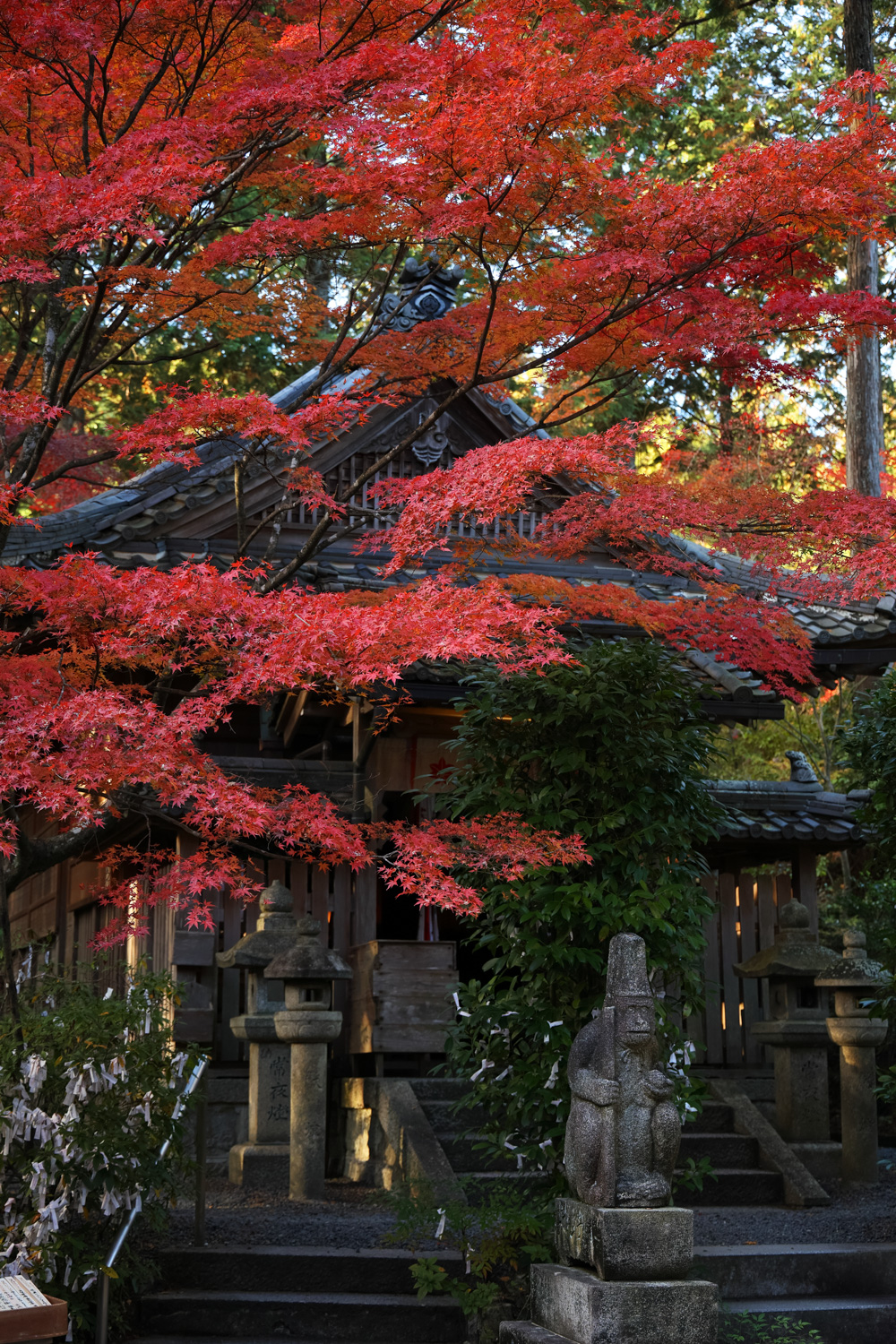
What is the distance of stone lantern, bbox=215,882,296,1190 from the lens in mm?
9523

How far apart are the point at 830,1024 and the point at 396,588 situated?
16.8 feet

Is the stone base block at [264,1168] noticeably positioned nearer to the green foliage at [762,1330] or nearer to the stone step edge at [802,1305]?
the stone step edge at [802,1305]

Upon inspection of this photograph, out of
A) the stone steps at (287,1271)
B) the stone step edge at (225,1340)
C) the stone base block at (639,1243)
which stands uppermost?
the stone base block at (639,1243)

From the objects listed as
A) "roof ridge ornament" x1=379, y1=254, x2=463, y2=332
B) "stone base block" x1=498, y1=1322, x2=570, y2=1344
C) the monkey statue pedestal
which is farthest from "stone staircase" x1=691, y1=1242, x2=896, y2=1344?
"roof ridge ornament" x1=379, y1=254, x2=463, y2=332

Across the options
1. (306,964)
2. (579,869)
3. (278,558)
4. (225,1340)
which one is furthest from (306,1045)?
(278,558)

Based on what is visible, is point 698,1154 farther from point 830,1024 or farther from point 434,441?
point 434,441

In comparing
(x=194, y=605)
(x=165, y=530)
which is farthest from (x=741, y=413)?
(x=194, y=605)

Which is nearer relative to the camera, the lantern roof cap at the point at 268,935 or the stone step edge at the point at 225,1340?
the stone step edge at the point at 225,1340

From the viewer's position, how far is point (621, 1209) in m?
5.90

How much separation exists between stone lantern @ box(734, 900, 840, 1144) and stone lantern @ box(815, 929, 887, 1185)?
283 millimetres

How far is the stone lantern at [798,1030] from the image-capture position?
10.4 m

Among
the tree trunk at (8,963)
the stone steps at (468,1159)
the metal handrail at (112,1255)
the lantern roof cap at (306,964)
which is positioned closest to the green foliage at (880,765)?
the stone steps at (468,1159)

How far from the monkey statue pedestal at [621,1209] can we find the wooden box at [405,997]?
13.5 feet

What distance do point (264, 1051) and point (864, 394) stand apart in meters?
12.5
